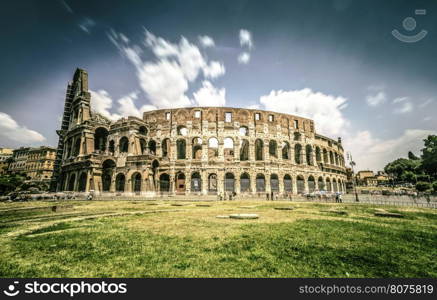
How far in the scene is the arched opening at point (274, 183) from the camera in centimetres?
2995

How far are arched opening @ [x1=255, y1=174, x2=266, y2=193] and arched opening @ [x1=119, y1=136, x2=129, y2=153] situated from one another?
21.2 meters

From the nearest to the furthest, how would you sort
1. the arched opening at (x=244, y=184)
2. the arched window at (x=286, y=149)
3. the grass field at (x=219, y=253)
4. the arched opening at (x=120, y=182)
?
the grass field at (x=219, y=253), the arched opening at (x=120, y=182), the arched opening at (x=244, y=184), the arched window at (x=286, y=149)

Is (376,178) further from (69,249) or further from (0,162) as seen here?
(0,162)

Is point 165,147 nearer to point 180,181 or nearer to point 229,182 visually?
point 180,181

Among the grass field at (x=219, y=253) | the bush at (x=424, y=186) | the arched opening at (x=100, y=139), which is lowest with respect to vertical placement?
the grass field at (x=219, y=253)

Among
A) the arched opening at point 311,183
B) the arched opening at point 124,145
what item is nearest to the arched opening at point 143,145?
the arched opening at point 124,145

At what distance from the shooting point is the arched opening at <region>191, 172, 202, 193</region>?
28.5 metres

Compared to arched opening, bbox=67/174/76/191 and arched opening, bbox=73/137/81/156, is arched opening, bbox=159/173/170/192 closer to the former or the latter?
arched opening, bbox=67/174/76/191

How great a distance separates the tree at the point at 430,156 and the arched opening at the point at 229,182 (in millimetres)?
45396

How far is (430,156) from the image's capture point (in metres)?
41.6

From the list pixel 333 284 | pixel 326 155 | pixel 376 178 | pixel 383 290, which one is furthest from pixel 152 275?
pixel 376 178

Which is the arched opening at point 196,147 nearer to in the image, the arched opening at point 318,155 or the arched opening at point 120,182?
the arched opening at point 120,182

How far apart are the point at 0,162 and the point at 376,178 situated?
15893 cm

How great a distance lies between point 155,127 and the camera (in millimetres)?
31391
